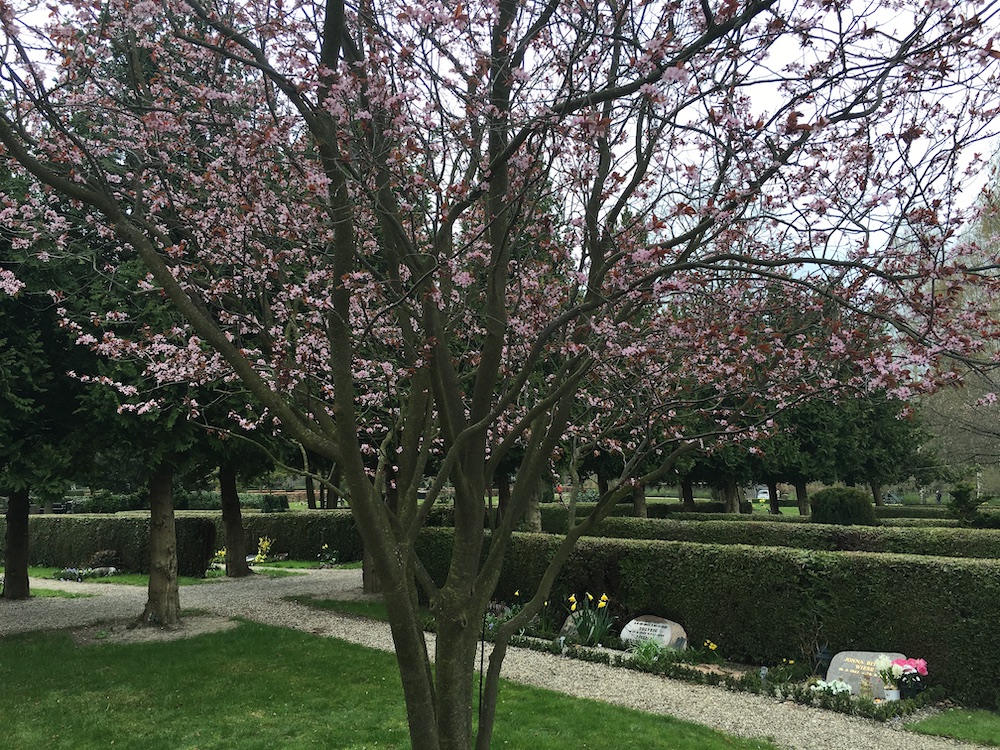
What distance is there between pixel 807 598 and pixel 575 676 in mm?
2699

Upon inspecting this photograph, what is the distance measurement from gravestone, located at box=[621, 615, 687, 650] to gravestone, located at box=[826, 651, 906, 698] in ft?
5.82

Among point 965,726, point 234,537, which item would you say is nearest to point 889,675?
point 965,726

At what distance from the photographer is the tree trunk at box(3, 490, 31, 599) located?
12.0 meters

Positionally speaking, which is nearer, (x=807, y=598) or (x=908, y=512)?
(x=807, y=598)

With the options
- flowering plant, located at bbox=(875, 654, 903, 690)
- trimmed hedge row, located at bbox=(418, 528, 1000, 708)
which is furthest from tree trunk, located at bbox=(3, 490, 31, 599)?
flowering plant, located at bbox=(875, 654, 903, 690)

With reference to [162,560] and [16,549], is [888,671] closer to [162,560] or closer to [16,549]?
[162,560]

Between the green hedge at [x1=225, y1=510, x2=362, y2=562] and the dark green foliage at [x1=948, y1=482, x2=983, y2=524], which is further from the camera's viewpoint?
the green hedge at [x1=225, y1=510, x2=362, y2=562]

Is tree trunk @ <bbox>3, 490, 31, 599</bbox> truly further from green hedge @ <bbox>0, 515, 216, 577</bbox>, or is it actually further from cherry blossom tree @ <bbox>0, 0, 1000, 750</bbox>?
cherry blossom tree @ <bbox>0, 0, 1000, 750</bbox>

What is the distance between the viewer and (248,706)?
6508 millimetres

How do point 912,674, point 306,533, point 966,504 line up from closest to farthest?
1. point 912,674
2. point 966,504
3. point 306,533

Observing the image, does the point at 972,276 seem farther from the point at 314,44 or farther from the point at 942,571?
the point at 942,571

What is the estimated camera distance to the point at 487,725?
11.3 feet

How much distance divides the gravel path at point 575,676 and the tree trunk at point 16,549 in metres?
0.41

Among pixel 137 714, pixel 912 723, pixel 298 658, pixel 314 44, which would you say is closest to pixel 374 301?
pixel 314 44
